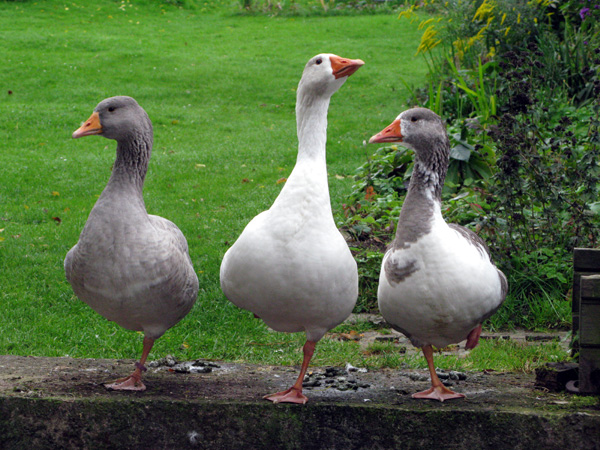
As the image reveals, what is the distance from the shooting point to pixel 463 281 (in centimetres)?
344

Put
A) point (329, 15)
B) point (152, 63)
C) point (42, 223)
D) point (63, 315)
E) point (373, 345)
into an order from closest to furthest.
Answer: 1. point (373, 345)
2. point (63, 315)
3. point (42, 223)
4. point (152, 63)
5. point (329, 15)

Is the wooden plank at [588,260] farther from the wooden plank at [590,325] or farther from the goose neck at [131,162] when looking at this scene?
the goose neck at [131,162]

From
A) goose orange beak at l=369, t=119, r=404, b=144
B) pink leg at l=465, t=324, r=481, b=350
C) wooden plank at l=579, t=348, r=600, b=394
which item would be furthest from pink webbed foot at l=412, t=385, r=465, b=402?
goose orange beak at l=369, t=119, r=404, b=144

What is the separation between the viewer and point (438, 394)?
12.0 feet

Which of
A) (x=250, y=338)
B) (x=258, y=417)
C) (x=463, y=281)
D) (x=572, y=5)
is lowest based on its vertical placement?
(x=250, y=338)

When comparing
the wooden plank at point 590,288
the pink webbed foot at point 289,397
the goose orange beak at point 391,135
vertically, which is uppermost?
the goose orange beak at point 391,135

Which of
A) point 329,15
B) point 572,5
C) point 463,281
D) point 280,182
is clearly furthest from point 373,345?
point 329,15

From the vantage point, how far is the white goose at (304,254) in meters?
3.31

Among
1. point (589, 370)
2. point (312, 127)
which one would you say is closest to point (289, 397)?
point (312, 127)

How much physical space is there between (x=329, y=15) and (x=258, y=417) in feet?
73.0

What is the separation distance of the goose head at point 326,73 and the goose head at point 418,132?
39cm

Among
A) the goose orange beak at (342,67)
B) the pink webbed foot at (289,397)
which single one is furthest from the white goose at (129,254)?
the goose orange beak at (342,67)

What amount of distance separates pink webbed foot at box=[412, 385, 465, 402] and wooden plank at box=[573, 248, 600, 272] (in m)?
0.97

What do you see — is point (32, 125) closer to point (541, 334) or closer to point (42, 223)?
point (42, 223)
